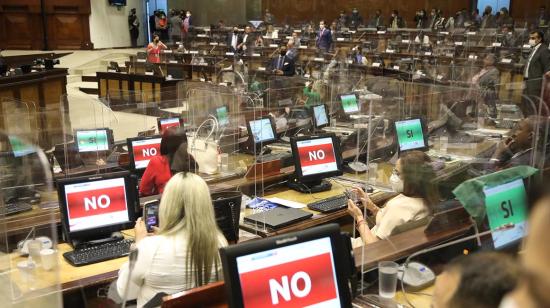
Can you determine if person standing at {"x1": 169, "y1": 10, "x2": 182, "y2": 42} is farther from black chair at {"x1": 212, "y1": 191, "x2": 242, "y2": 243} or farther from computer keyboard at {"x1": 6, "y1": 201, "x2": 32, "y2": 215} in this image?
black chair at {"x1": 212, "y1": 191, "x2": 242, "y2": 243}

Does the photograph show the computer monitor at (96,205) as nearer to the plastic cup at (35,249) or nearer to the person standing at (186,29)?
the plastic cup at (35,249)

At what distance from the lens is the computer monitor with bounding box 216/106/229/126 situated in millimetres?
6391

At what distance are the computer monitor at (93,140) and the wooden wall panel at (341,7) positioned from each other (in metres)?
17.0

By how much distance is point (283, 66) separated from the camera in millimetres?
11727


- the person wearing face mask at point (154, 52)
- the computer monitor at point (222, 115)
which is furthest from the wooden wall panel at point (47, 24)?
the computer monitor at point (222, 115)

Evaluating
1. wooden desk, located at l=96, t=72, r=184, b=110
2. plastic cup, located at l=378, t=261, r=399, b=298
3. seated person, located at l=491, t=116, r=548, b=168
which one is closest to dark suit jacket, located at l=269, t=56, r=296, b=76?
wooden desk, located at l=96, t=72, r=184, b=110

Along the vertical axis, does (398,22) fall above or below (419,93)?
above

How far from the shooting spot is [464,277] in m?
1.52

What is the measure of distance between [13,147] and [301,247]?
4296mm

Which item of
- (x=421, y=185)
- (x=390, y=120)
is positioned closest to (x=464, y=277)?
(x=421, y=185)

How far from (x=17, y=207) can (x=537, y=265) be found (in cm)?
478

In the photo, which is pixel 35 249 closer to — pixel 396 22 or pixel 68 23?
pixel 68 23

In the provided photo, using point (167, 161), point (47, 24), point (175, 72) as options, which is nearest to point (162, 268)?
point (167, 161)

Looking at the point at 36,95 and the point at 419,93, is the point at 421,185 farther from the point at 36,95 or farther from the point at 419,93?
the point at 36,95
